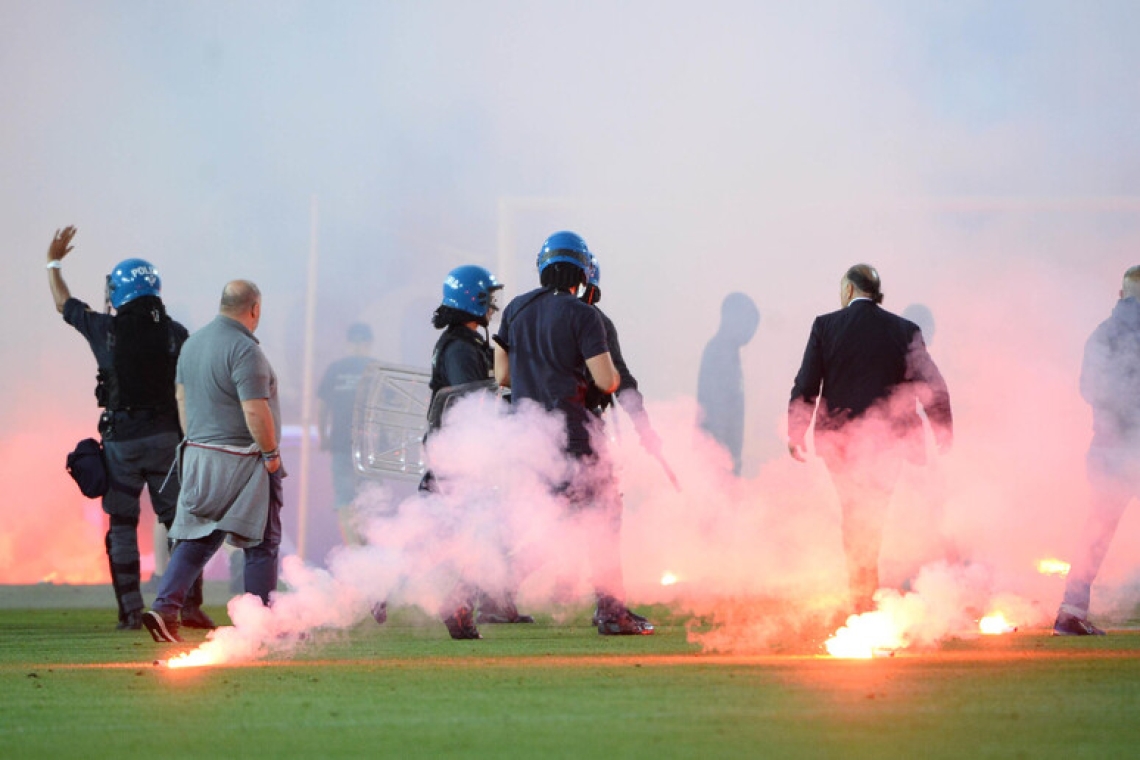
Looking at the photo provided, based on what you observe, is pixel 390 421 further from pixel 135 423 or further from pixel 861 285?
pixel 861 285

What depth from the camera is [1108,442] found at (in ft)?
21.2

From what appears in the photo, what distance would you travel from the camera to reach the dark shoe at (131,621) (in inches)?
297

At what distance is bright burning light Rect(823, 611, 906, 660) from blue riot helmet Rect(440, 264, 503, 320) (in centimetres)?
225

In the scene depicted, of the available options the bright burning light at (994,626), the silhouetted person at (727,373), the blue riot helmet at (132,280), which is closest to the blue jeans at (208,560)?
the blue riot helmet at (132,280)

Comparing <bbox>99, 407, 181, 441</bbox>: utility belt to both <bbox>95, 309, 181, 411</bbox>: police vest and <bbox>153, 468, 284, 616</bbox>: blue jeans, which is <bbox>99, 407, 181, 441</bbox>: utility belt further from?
<bbox>153, 468, 284, 616</bbox>: blue jeans

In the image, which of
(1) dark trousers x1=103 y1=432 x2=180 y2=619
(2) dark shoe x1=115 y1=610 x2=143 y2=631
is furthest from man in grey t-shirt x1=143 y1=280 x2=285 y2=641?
(2) dark shoe x1=115 y1=610 x2=143 y2=631

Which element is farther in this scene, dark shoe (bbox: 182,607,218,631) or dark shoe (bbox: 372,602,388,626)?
dark shoe (bbox: 182,607,218,631)

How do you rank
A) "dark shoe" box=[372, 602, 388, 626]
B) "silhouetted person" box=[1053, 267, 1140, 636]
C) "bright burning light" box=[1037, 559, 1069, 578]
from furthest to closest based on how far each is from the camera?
"bright burning light" box=[1037, 559, 1069, 578], "dark shoe" box=[372, 602, 388, 626], "silhouetted person" box=[1053, 267, 1140, 636]

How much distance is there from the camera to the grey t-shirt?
6.31m

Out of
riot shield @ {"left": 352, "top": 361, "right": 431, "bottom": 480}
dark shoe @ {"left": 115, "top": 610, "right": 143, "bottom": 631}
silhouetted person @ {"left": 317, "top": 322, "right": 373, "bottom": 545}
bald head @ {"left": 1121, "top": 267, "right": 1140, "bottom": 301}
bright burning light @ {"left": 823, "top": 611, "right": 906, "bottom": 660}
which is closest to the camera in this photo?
bright burning light @ {"left": 823, "top": 611, "right": 906, "bottom": 660}

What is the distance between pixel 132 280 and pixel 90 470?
3.00 ft

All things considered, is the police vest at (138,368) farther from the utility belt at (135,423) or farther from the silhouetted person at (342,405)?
the silhouetted person at (342,405)

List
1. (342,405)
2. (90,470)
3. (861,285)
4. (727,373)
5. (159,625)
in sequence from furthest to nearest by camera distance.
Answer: (342,405) < (727,373) < (90,470) < (861,285) < (159,625)

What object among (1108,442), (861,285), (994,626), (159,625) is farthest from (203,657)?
(1108,442)
